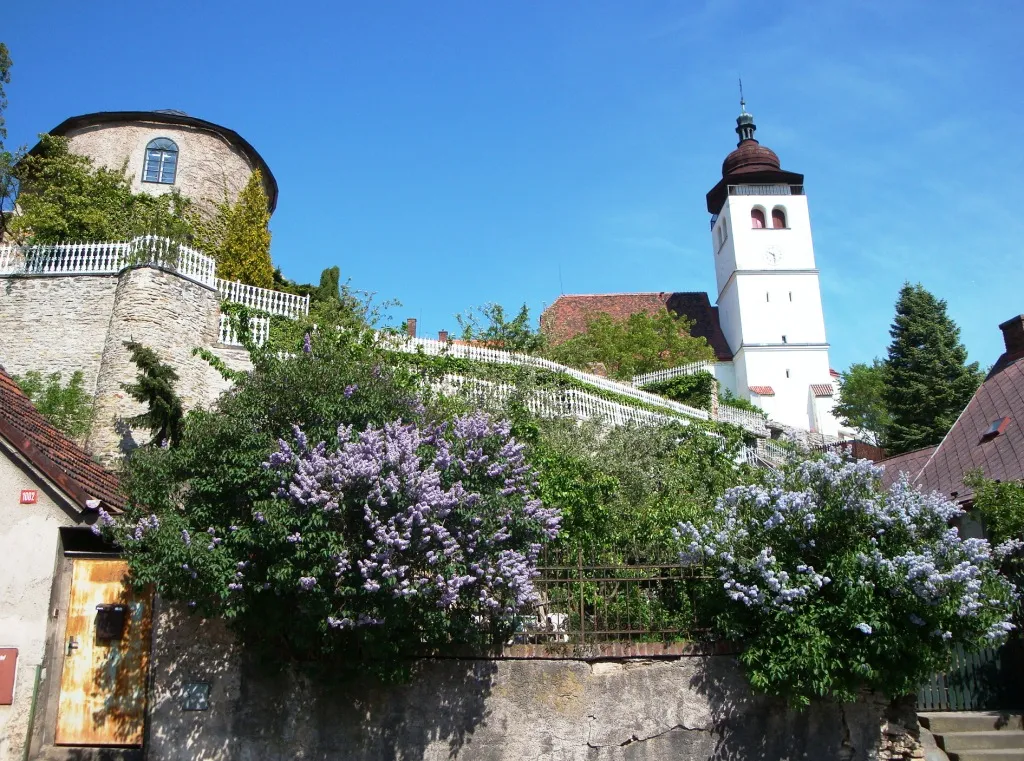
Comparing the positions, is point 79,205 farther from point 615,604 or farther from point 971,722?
point 971,722

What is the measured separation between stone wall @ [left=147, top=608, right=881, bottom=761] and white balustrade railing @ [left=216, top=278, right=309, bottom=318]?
1177 centimetres

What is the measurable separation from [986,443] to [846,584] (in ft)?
29.6

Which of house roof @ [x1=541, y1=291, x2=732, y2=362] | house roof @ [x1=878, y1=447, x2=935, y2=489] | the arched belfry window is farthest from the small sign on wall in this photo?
house roof @ [x1=541, y1=291, x2=732, y2=362]

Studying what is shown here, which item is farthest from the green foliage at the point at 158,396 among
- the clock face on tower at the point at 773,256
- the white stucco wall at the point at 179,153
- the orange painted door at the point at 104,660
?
the clock face on tower at the point at 773,256

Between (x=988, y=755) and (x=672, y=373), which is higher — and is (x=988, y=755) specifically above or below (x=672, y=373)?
below

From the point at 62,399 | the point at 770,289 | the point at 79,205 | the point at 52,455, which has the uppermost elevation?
the point at 770,289

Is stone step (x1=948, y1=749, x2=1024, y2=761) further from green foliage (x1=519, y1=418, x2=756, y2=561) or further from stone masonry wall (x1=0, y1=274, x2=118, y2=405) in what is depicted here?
stone masonry wall (x1=0, y1=274, x2=118, y2=405)

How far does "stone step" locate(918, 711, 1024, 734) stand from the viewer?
9.48m

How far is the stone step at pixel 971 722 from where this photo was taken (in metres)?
9.48

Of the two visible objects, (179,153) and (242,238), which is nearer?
(242,238)

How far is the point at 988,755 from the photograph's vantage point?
8953 mm

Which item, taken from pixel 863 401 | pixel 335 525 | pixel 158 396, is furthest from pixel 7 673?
pixel 863 401

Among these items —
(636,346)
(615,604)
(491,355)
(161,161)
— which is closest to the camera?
(615,604)

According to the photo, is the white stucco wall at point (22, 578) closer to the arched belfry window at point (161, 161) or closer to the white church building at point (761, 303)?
the arched belfry window at point (161, 161)
